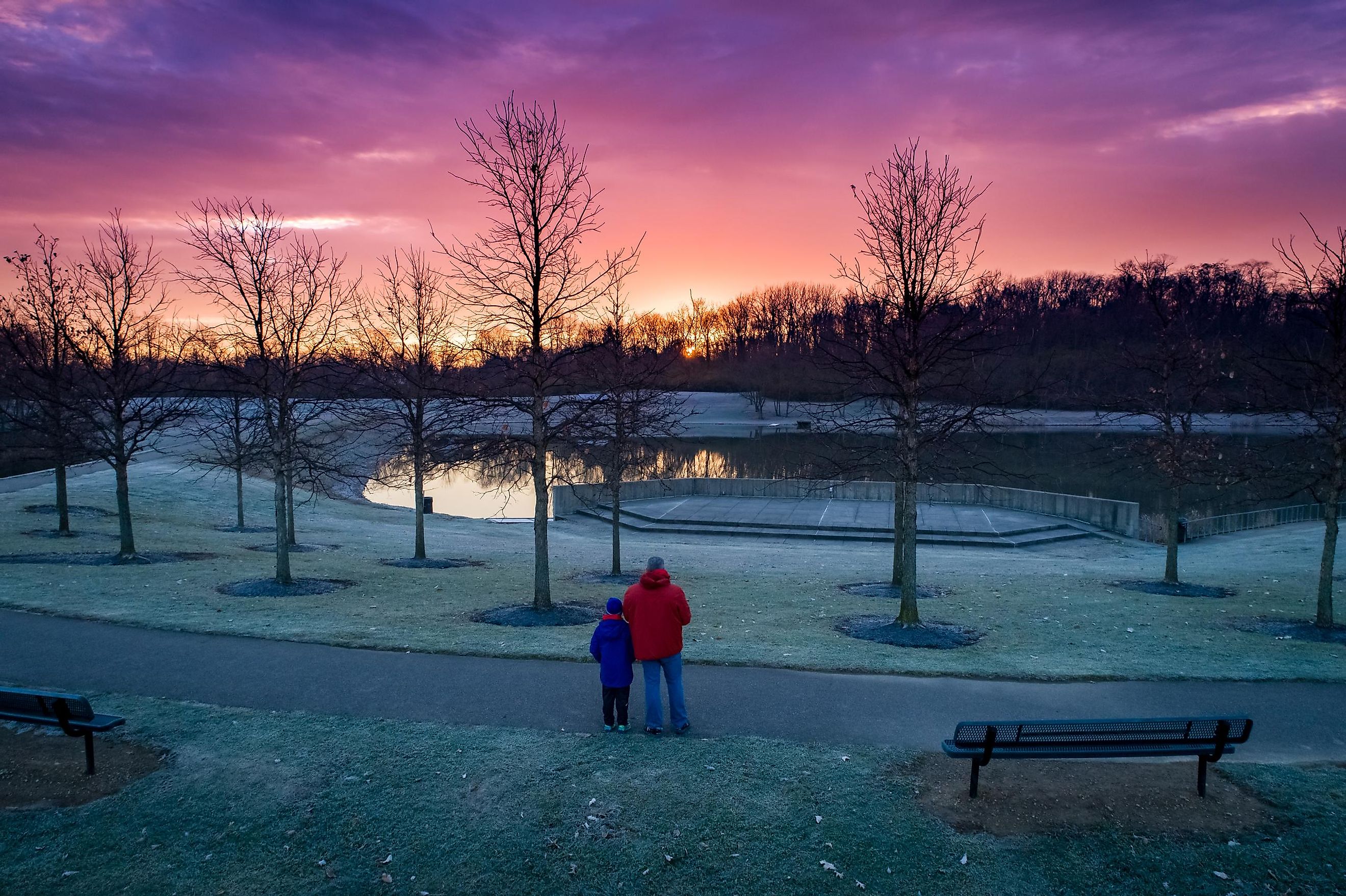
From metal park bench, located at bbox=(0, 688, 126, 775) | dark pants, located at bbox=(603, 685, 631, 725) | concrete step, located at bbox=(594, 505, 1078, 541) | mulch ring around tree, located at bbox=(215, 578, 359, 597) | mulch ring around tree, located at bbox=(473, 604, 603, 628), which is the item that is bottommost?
concrete step, located at bbox=(594, 505, 1078, 541)

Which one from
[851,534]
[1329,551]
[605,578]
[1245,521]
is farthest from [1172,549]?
[1245,521]

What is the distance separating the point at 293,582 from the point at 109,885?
36.1 ft

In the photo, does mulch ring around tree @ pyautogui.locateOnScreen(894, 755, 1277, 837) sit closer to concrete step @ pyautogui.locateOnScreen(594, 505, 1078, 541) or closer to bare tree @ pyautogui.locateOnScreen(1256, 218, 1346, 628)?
bare tree @ pyautogui.locateOnScreen(1256, 218, 1346, 628)

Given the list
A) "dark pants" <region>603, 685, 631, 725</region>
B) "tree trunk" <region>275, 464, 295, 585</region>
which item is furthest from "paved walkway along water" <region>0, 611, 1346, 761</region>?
"tree trunk" <region>275, 464, 295, 585</region>

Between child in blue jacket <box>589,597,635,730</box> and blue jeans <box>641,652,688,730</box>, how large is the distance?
0.19 metres

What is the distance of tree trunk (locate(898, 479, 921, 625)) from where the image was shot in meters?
12.5

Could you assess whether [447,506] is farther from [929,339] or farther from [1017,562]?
[929,339]

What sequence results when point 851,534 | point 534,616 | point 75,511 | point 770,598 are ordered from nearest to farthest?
point 534,616 < point 770,598 < point 75,511 < point 851,534

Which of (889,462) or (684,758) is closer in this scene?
(684,758)

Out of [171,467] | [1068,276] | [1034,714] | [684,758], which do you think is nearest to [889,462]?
[1034,714]

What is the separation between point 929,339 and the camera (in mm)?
12430

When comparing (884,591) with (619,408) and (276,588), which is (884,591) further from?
(276,588)

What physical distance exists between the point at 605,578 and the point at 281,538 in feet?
22.1

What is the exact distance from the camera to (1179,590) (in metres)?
17.3
